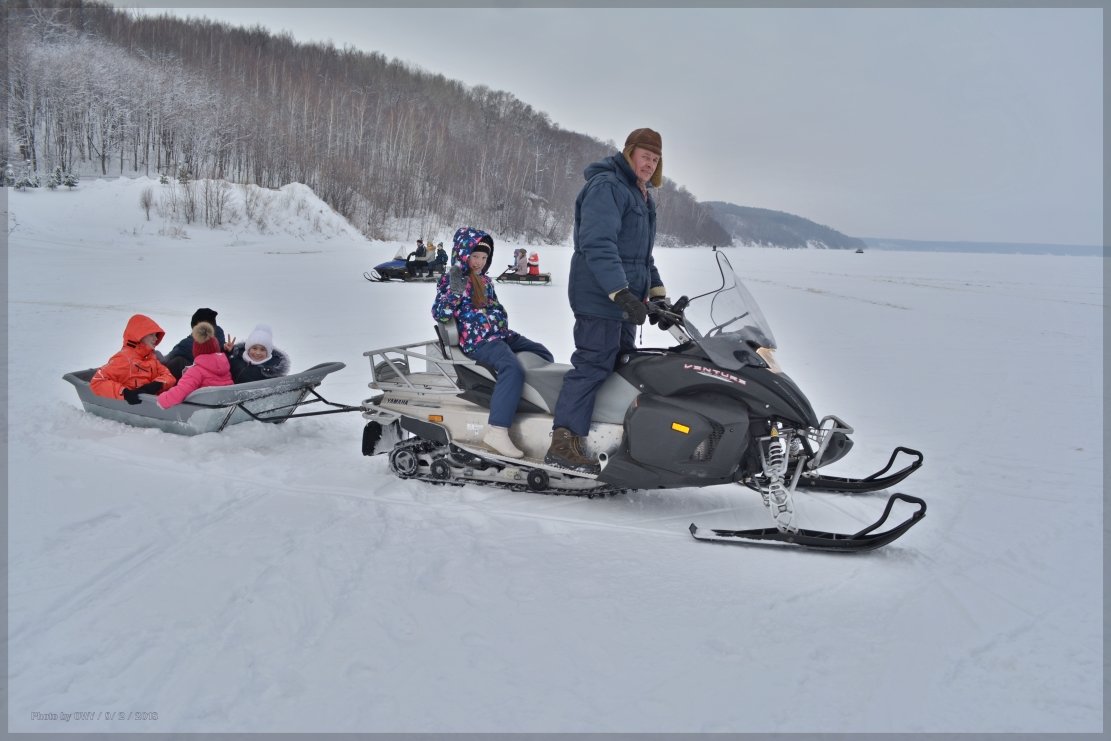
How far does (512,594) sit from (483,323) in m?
1.70

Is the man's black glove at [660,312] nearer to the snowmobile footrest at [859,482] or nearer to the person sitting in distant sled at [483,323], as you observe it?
the person sitting in distant sled at [483,323]

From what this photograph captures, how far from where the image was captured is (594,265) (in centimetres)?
359

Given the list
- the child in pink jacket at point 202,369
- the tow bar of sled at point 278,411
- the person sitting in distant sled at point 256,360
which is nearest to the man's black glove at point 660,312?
the tow bar of sled at point 278,411

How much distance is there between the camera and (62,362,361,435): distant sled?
4430 mm

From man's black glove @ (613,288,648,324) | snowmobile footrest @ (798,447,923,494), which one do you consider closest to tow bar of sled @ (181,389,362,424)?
man's black glove @ (613,288,648,324)

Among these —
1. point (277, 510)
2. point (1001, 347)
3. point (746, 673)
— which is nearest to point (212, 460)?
point (277, 510)

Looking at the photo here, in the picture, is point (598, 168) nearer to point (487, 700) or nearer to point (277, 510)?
point (277, 510)

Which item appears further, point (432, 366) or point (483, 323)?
point (432, 366)

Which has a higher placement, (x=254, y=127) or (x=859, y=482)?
(x=254, y=127)

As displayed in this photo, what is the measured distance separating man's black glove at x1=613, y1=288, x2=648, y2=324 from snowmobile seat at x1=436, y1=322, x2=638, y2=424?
1.49ft

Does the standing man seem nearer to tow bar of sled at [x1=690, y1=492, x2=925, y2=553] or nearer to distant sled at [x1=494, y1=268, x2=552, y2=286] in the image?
tow bar of sled at [x1=690, y1=492, x2=925, y2=553]

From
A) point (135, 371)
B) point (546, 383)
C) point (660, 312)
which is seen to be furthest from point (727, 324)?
point (135, 371)

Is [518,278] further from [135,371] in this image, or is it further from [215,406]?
[215,406]

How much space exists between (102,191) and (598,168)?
100 feet
